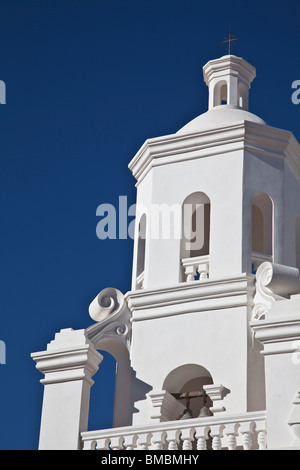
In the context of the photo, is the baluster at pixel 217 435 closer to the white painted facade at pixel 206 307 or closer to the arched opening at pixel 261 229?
the white painted facade at pixel 206 307

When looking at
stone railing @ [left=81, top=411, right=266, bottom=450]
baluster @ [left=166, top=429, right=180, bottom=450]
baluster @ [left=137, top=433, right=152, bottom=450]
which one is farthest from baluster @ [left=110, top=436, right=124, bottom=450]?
baluster @ [left=166, top=429, right=180, bottom=450]

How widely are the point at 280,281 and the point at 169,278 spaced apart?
2.58m

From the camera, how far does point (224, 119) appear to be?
24.9m

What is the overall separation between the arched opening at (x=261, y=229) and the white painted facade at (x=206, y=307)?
0.03 meters

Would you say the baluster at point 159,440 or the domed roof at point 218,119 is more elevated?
the domed roof at point 218,119

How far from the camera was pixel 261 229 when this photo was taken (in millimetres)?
24938

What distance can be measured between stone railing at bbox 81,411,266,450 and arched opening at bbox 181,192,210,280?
3.66 m

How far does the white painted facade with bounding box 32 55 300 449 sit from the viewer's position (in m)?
20.2

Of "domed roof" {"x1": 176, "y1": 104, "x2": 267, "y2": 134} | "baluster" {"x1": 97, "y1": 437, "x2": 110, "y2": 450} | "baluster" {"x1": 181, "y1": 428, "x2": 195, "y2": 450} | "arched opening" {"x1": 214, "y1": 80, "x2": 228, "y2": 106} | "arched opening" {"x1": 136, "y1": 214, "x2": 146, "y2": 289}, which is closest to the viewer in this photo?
"baluster" {"x1": 181, "y1": 428, "x2": 195, "y2": 450}

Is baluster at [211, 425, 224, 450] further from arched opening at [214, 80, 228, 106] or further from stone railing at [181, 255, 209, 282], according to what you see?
arched opening at [214, 80, 228, 106]

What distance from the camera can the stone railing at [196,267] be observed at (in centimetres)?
2334

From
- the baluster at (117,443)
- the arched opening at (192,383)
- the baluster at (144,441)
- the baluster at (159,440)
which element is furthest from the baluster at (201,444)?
the arched opening at (192,383)
